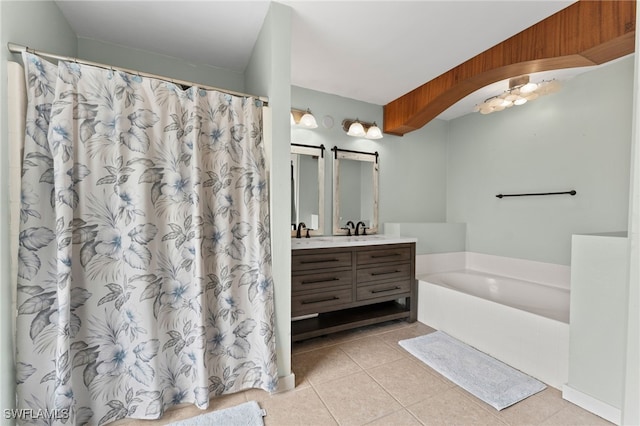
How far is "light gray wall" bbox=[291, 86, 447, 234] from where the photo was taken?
2943mm

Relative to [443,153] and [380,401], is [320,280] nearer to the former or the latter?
[380,401]

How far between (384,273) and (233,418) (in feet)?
5.66

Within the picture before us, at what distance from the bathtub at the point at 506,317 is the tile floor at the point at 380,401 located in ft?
0.73

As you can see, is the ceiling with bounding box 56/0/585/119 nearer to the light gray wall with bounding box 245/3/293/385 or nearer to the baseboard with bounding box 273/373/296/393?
the light gray wall with bounding box 245/3/293/385

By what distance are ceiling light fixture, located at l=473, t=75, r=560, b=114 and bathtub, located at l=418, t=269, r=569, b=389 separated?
1.73 meters

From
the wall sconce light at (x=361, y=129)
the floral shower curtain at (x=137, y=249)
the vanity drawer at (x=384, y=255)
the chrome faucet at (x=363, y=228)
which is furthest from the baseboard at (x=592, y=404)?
the wall sconce light at (x=361, y=129)

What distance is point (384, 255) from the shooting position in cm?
267

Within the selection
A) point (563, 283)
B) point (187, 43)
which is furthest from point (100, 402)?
point (563, 283)

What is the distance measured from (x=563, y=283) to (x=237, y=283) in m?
3.08

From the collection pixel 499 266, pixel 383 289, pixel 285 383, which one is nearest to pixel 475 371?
pixel 383 289

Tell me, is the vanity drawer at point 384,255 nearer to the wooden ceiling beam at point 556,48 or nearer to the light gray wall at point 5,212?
the wooden ceiling beam at point 556,48

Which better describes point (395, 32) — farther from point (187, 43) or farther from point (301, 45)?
point (187, 43)

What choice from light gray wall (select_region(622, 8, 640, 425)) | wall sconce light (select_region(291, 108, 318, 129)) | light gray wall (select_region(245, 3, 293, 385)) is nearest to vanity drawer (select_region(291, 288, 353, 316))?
light gray wall (select_region(245, 3, 293, 385))

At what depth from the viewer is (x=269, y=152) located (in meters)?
1.74
